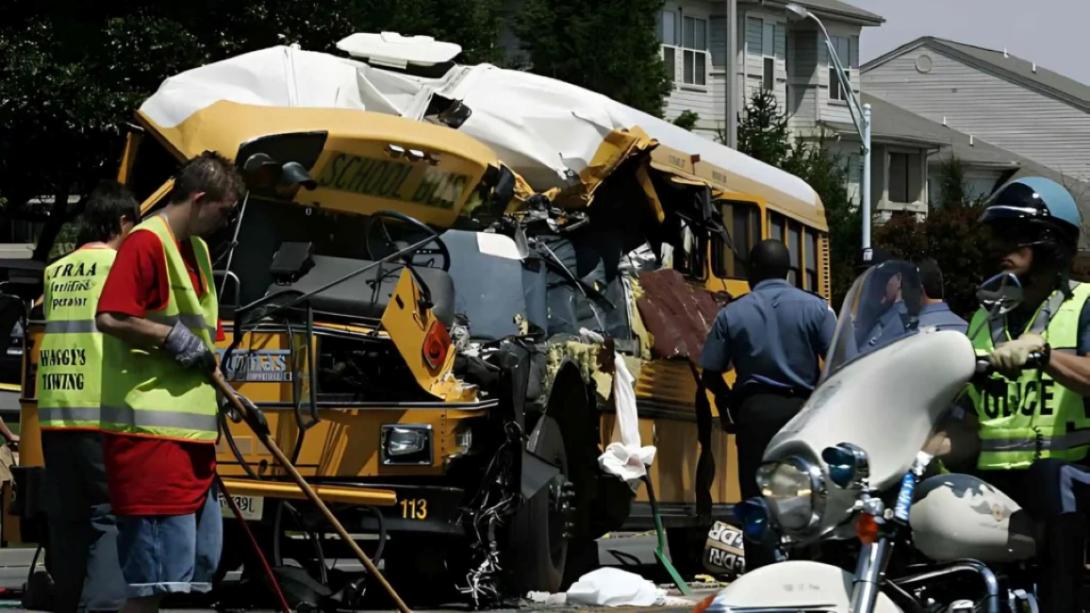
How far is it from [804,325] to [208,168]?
3776 millimetres

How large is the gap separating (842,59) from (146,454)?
63.2 meters

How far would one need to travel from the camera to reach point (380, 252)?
11125 mm

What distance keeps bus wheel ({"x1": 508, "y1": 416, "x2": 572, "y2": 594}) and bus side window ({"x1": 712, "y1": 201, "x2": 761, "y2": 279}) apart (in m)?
3.09

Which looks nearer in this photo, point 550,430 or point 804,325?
point 804,325

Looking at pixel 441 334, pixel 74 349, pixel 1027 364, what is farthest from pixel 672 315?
pixel 1027 364

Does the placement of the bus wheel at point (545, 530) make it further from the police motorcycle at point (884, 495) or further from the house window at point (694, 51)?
the house window at point (694, 51)

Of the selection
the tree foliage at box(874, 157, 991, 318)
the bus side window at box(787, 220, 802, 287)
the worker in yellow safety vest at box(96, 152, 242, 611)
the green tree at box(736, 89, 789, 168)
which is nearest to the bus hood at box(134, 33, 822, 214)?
the bus side window at box(787, 220, 802, 287)

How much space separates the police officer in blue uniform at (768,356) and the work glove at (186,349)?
11.9ft

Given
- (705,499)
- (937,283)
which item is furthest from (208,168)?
(705,499)

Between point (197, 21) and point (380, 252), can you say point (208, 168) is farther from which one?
point (197, 21)

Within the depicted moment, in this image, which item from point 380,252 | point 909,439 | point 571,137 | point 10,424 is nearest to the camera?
point 909,439

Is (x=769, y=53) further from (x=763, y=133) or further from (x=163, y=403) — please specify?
(x=163, y=403)

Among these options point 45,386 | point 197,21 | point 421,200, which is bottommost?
point 45,386

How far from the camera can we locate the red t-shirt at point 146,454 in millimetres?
7008
